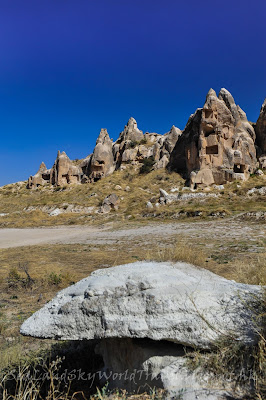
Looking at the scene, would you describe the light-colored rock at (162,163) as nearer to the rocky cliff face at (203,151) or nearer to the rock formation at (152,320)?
the rocky cliff face at (203,151)

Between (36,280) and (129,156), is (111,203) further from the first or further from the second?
(36,280)

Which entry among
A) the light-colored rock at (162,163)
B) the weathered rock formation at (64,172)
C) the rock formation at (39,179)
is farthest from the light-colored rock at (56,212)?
the rock formation at (39,179)

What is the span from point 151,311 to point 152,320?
8 centimetres

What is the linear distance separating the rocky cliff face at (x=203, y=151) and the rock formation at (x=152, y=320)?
30.5m

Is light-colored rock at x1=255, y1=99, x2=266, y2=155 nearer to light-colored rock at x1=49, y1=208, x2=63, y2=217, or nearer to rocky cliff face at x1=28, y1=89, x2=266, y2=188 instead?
rocky cliff face at x1=28, y1=89, x2=266, y2=188

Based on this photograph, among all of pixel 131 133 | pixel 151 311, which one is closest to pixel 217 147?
pixel 131 133

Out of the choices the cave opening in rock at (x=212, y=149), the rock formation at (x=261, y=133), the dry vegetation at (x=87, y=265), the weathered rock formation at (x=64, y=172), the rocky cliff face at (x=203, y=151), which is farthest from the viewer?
the weathered rock formation at (x=64, y=172)

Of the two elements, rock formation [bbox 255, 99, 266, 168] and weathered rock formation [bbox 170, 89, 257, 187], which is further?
rock formation [bbox 255, 99, 266, 168]

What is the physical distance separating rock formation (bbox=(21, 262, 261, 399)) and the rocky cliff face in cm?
3053

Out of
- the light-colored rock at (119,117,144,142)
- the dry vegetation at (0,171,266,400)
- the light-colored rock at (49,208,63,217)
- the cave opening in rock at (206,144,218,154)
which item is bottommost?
the dry vegetation at (0,171,266,400)

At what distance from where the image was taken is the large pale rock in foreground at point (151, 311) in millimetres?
2205

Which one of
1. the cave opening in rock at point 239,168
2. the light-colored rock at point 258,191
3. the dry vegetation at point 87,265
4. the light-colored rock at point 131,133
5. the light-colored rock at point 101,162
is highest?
the light-colored rock at point 131,133

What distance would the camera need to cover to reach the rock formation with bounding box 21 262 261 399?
215cm

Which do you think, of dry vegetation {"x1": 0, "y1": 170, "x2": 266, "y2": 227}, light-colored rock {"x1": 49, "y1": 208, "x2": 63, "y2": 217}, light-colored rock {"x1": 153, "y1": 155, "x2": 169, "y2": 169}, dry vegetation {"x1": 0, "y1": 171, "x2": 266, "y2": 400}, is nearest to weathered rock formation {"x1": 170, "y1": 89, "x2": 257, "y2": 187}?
dry vegetation {"x1": 0, "y1": 170, "x2": 266, "y2": 227}
